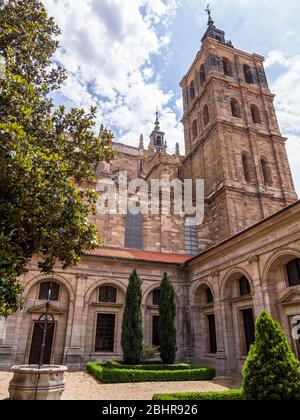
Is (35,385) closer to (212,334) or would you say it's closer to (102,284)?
(102,284)

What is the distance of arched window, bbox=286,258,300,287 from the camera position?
42.1 feet

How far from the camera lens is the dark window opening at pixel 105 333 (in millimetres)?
17766

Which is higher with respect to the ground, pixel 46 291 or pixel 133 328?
pixel 46 291

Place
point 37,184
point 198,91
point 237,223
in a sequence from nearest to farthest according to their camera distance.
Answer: point 37,184
point 237,223
point 198,91

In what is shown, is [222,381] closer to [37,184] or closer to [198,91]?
[37,184]

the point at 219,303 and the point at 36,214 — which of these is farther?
the point at 219,303

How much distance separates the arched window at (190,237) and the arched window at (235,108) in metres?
13.8

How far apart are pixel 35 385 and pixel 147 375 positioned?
250 inches

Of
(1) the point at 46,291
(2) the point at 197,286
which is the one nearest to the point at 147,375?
(2) the point at 197,286

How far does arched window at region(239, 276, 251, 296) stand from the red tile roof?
16.5 feet

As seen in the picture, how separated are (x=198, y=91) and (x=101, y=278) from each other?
26194mm

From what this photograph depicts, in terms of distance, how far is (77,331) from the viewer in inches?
667

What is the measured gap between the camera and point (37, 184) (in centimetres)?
736

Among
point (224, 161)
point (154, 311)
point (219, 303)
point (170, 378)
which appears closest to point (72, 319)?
point (154, 311)
